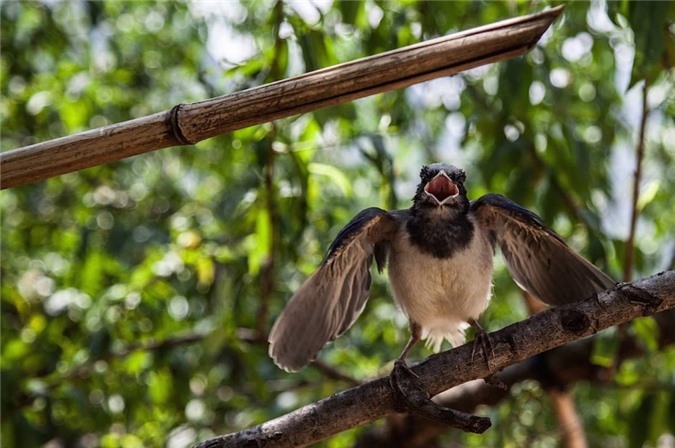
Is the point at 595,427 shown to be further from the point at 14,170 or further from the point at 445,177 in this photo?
the point at 14,170

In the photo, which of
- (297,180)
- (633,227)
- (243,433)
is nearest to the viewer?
(243,433)

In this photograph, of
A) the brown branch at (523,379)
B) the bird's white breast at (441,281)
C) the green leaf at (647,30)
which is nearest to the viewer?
the green leaf at (647,30)

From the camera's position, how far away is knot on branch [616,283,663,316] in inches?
69.6

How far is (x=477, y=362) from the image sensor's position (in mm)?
1840

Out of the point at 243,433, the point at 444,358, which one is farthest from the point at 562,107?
the point at 243,433

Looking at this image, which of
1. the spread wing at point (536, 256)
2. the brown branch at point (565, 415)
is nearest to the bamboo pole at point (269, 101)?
the spread wing at point (536, 256)

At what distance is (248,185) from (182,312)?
58.9 inches

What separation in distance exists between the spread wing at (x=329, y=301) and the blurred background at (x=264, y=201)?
1.11 feet

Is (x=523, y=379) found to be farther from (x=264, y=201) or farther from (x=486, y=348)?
(x=486, y=348)

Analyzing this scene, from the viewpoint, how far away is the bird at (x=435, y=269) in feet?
7.67

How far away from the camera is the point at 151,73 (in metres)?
4.96

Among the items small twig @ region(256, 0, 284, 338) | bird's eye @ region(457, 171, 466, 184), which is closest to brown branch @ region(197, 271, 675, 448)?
bird's eye @ region(457, 171, 466, 184)

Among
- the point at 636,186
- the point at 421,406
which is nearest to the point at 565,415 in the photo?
the point at 636,186

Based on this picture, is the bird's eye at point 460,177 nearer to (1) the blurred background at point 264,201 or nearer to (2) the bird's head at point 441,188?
(2) the bird's head at point 441,188
